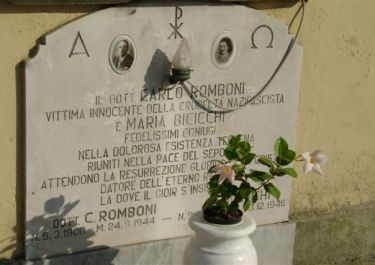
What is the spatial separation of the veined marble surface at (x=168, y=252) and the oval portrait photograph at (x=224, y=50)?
1.10 m

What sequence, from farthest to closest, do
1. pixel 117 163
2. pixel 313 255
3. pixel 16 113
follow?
pixel 313 255 < pixel 117 163 < pixel 16 113

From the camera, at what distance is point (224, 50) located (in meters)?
5.33

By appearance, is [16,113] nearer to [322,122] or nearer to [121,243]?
[121,243]

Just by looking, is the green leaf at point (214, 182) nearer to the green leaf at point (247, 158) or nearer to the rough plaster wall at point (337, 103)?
the green leaf at point (247, 158)

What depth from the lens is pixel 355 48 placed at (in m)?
5.96

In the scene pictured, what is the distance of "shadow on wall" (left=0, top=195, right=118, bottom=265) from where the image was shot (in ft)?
16.1

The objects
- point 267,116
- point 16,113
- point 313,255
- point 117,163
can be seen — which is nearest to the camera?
point 16,113

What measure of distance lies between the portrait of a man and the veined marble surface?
1063 mm

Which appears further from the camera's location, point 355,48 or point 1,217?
point 355,48

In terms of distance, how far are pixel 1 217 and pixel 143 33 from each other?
1278 mm

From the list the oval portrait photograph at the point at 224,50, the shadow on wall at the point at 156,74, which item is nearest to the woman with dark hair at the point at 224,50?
the oval portrait photograph at the point at 224,50

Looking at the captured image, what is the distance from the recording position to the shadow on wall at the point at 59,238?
16.1ft

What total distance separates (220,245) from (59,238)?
0.92m

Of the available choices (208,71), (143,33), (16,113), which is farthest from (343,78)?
(16,113)
